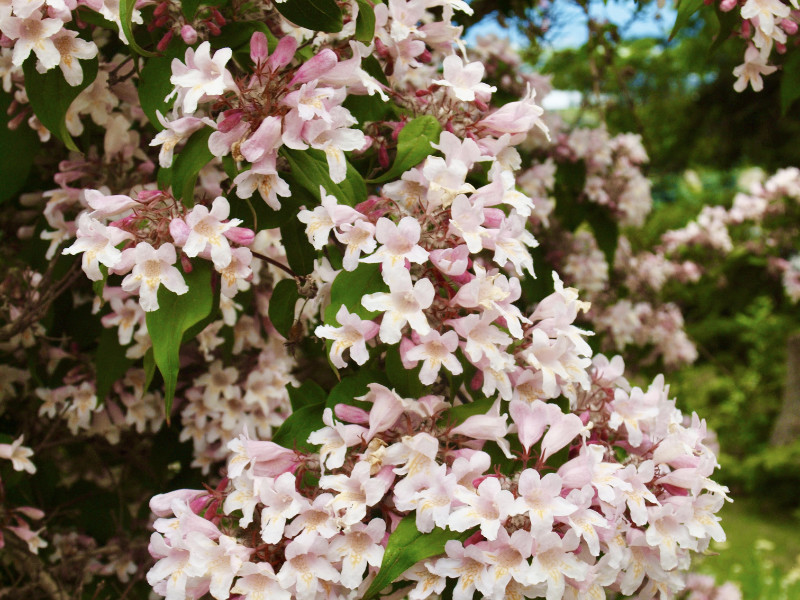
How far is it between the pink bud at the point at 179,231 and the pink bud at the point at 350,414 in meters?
0.32

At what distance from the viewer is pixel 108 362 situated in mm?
1744

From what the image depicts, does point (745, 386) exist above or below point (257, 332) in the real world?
below

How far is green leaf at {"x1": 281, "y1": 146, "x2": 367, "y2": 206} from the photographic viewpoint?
50.8 inches

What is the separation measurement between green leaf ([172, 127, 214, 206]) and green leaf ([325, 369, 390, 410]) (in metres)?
0.36

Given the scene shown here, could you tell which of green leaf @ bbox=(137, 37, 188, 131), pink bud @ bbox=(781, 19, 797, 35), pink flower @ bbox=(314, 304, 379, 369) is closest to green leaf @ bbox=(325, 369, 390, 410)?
pink flower @ bbox=(314, 304, 379, 369)

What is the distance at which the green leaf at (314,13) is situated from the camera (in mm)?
1279

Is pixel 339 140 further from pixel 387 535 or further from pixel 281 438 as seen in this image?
pixel 387 535

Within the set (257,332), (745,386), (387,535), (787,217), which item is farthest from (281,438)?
(745,386)

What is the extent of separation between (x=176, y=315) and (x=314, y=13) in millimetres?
504

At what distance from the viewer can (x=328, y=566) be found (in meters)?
1.13

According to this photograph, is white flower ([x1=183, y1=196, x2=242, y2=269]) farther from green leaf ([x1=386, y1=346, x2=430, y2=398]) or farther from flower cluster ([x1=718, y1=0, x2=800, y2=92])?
flower cluster ([x1=718, y1=0, x2=800, y2=92])

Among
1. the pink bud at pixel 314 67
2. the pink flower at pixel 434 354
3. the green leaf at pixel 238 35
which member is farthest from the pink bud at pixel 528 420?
the green leaf at pixel 238 35

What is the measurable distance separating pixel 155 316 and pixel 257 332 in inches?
→ 30.6

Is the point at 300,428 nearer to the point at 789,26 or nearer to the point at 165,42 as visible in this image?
the point at 165,42
